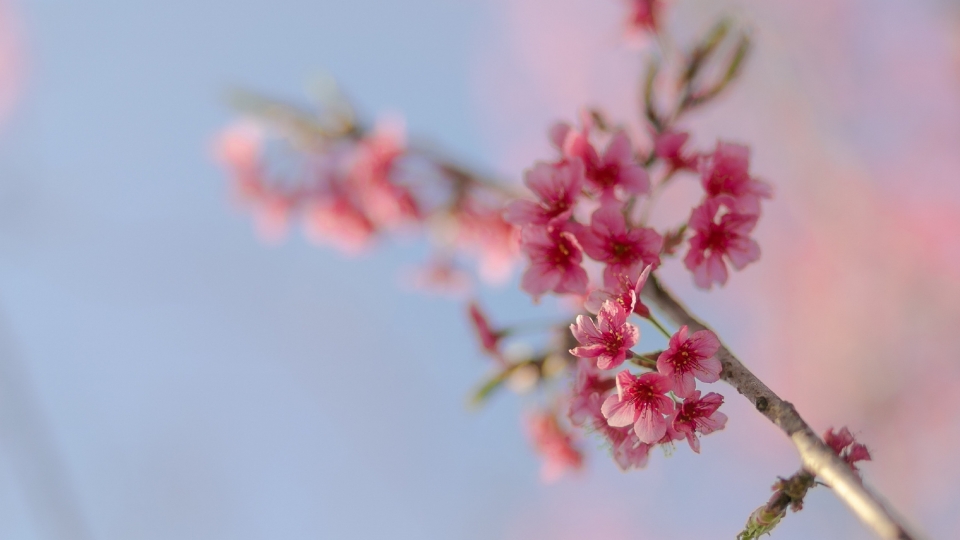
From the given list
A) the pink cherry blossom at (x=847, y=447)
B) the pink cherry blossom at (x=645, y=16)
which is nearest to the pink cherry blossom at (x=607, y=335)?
the pink cherry blossom at (x=847, y=447)

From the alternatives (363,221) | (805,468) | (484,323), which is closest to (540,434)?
(484,323)

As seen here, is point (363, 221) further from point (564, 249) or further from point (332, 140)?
point (564, 249)

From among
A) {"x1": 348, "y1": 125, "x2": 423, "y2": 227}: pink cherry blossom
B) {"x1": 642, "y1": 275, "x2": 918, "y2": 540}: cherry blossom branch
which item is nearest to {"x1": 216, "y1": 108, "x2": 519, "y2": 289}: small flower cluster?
{"x1": 348, "y1": 125, "x2": 423, "y2": 227}: pink cherry blossom

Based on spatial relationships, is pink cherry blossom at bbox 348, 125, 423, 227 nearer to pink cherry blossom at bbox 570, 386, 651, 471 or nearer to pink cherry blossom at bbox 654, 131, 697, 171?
pink cherry blossom at bbox 654, 131, 697, 171

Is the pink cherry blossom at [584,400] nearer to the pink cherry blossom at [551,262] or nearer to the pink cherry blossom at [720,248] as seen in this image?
the pink cherry blossom at [551,262]

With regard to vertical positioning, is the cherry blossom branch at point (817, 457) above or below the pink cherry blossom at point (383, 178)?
below

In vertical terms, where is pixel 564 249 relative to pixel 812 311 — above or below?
below
